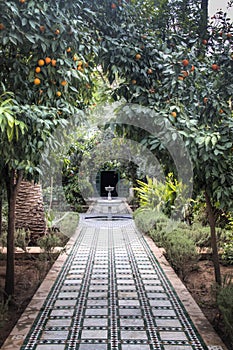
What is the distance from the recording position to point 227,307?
256 cm

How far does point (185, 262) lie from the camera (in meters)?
4.40

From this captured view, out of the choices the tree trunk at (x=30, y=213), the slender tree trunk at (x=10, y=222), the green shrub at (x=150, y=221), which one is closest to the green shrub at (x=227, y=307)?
the slender tree trunk at (x=10, y=222)

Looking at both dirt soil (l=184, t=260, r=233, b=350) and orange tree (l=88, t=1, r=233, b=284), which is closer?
dirt soil (l=184, t=260, r=233, b=350)

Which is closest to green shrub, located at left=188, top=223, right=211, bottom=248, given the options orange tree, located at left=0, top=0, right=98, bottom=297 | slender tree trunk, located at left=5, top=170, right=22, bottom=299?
slender tree trunk, located at left=5, top=170, right=22, bottom=299

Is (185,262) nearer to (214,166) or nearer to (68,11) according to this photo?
(214,166)

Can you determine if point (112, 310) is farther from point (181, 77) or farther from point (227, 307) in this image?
point (181, 77)

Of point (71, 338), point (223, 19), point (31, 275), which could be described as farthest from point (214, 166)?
point (31, 275)

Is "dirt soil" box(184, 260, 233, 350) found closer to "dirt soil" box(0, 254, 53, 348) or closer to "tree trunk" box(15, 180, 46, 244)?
"dirt soil" box(0, 254, 53, 348)

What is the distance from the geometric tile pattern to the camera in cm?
254

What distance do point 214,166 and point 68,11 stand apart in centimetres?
163

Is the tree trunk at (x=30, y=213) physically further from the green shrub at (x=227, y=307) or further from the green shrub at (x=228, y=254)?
the green shrub at (x=227, y=307)

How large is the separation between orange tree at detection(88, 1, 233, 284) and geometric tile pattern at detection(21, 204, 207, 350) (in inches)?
41.7

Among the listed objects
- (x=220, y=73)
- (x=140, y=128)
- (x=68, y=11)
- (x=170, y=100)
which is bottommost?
(x=140, y=128)

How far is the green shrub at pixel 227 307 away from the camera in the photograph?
7.71 feet
